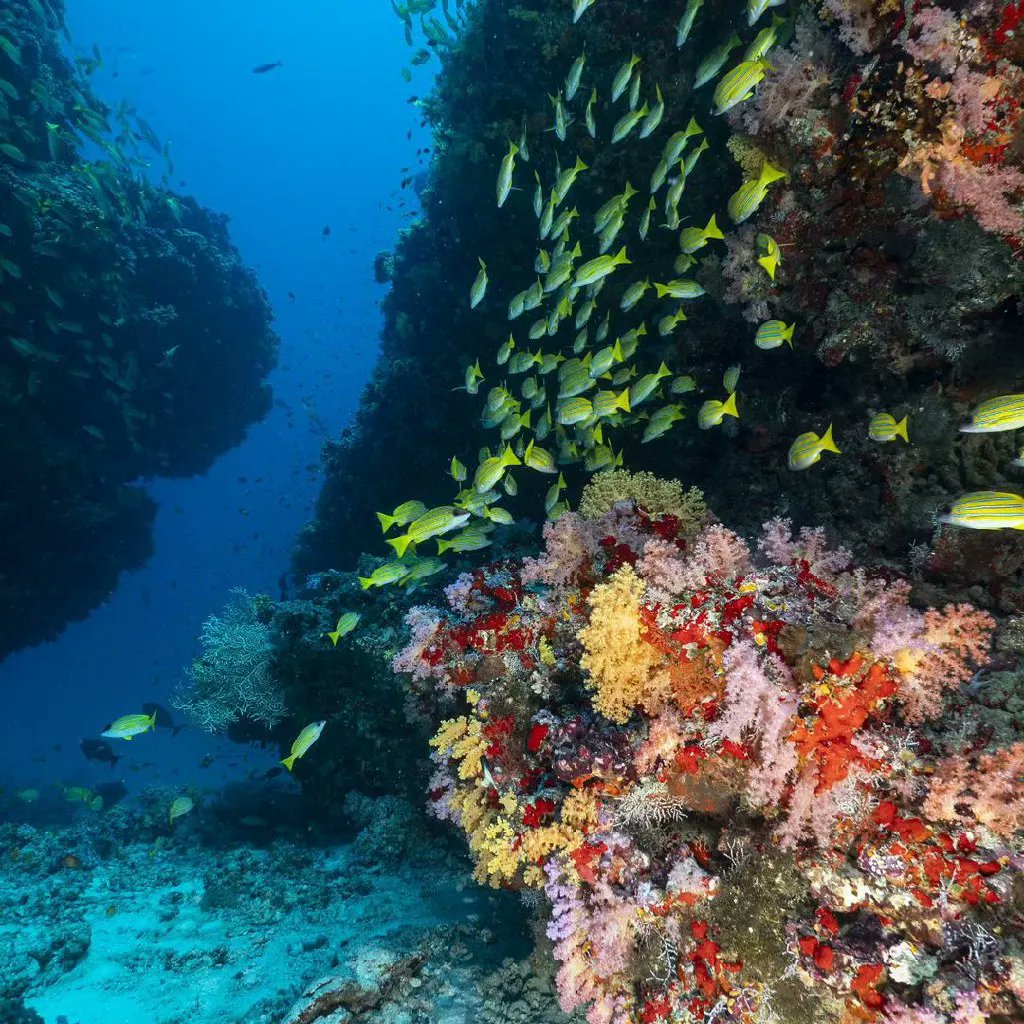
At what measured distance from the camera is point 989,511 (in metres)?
2.75

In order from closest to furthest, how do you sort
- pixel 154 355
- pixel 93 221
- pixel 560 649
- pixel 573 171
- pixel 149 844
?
pixel 560 649
pixel 573 171
pixel 149 844
pixel 93 221
pixel 154 355

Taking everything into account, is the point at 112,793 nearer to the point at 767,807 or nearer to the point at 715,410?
the point at 715,410

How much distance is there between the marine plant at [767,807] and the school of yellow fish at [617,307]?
94 centimetres

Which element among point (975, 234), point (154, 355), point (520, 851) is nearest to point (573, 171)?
point (975, 234)

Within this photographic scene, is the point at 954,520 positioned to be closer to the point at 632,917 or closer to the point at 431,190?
the point at 632,917

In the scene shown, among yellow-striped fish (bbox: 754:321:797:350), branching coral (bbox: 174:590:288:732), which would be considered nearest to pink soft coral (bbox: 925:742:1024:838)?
yellow-striped fish (bbox: 754:321:797:350)

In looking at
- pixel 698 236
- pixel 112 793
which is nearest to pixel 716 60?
pixel 698 236

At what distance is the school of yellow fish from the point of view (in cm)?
495

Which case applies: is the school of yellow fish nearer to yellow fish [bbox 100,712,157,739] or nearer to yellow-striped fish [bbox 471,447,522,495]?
yellow-striped fish [bbox 471,447,522,495]

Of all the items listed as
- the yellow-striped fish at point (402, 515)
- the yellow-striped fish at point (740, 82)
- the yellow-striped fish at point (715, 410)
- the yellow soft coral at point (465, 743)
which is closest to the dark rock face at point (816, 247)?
the yellow-striped fish at point (740, 82)

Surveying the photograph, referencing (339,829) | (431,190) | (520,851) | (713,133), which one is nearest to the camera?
(520,851)

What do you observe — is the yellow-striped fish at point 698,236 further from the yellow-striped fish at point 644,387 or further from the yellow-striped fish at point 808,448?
the yellow-striped fish at point 808,448

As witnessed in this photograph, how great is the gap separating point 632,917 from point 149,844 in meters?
12.8

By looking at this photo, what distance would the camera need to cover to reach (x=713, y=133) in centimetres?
803
